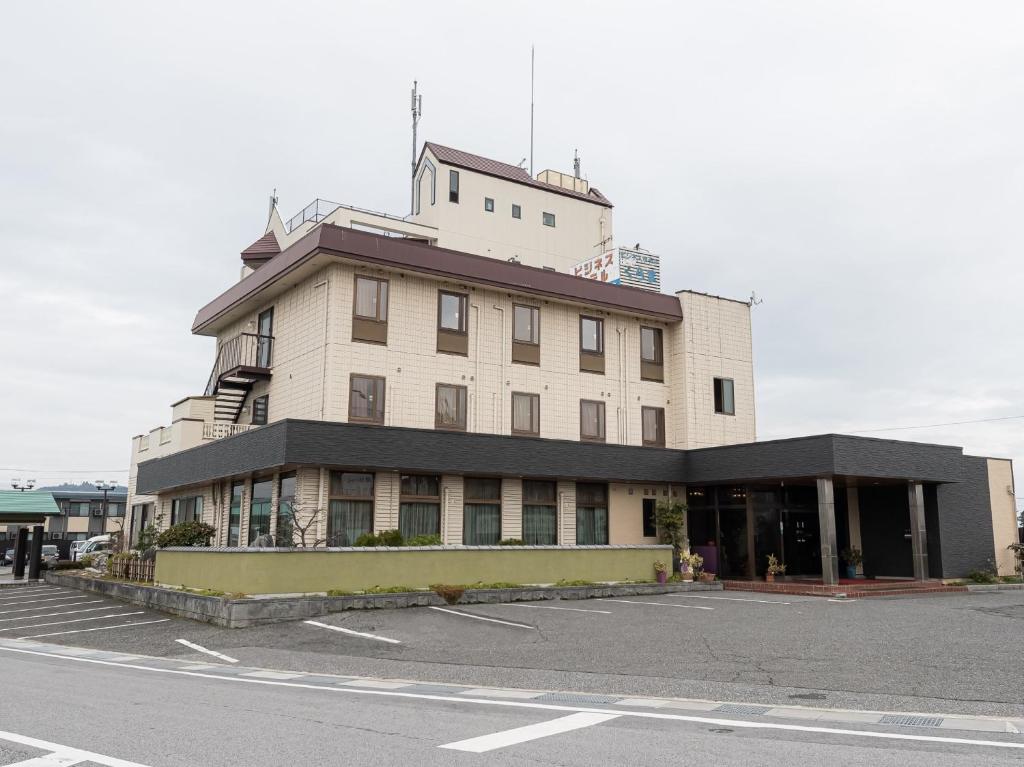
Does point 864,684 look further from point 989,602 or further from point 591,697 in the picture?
point 989,602

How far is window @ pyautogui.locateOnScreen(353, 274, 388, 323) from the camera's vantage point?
2359cm

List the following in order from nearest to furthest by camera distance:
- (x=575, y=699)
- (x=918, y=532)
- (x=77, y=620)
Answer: (x=575, y=699) < (x=77, y=620) < (x=918, y=532)

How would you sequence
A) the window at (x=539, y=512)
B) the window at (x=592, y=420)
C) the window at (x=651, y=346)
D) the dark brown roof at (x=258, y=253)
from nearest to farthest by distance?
the window at (x=539, y=512), the window at (x=592, y=420), the window at (x=651, y=346), the dark brown roof at (x=258, y=253)

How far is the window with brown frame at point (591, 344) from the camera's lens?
27531 millimetres

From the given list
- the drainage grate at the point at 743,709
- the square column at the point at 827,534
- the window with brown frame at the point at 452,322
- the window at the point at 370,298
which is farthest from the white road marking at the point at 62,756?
the square column at the point at 827,534

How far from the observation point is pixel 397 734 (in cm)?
707

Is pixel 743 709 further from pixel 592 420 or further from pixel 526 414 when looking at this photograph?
pixel 592 420

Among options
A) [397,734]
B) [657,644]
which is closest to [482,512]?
[657,644]

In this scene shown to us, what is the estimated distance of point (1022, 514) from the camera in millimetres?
39250

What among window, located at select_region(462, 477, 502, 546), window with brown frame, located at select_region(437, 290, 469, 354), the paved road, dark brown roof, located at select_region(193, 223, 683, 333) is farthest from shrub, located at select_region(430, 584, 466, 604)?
the paved road

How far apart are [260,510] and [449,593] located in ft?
25.1

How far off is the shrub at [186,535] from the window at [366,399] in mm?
5894

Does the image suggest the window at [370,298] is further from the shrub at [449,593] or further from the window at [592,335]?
the shrub at [449,593]

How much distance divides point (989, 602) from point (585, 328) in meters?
13.7
